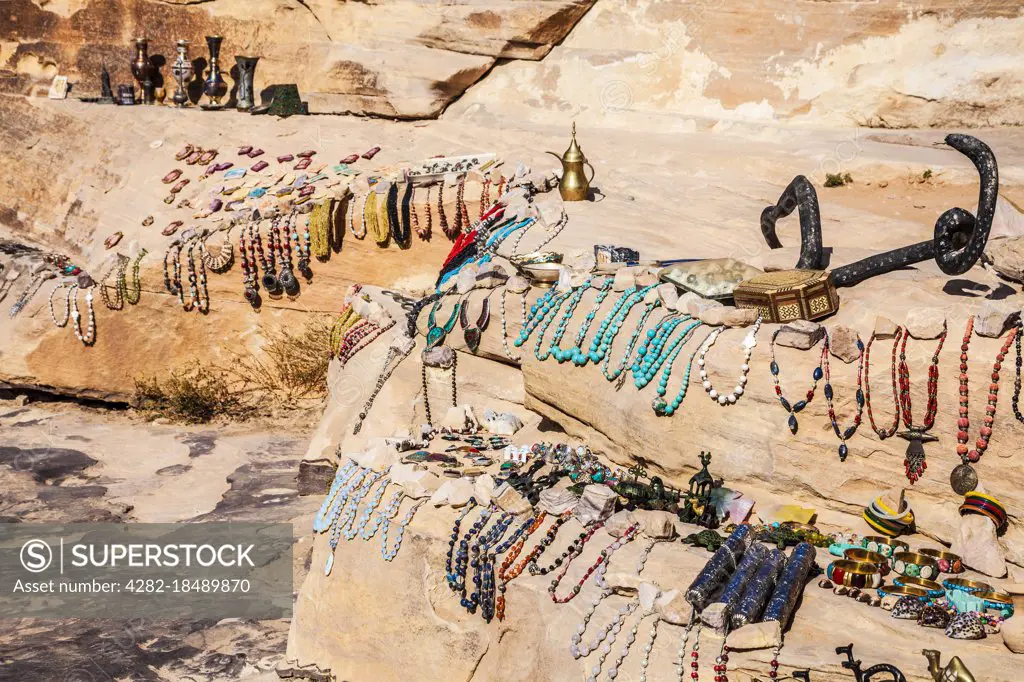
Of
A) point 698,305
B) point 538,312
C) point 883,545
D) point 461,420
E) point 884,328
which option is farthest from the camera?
point 461,420

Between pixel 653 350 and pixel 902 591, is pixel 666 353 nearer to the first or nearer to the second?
pixel 653 350

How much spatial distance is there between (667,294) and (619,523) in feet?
5.96

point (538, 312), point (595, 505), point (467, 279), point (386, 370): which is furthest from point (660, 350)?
point (386, 370)

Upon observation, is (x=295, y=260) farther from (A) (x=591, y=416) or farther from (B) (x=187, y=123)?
(A) (x=591, y=416)

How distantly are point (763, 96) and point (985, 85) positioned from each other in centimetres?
222

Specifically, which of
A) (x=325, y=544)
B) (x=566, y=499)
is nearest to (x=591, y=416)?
(x=566, y=499)

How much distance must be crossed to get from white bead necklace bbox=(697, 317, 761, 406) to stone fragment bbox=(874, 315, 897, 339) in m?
0.68

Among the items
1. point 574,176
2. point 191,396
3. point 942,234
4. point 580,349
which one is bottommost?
point 191,396

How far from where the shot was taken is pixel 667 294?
25.5 ft

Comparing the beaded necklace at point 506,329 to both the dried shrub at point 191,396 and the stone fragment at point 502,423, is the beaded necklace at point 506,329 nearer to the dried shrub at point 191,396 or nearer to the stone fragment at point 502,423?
the stone fragment at point 502,423

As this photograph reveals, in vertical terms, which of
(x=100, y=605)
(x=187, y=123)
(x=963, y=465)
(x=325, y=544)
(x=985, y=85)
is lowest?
(x=100, y=605)

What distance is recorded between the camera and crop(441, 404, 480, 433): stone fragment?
8.45 m

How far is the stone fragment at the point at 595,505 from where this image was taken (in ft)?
22.1

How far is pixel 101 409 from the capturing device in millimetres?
11680
